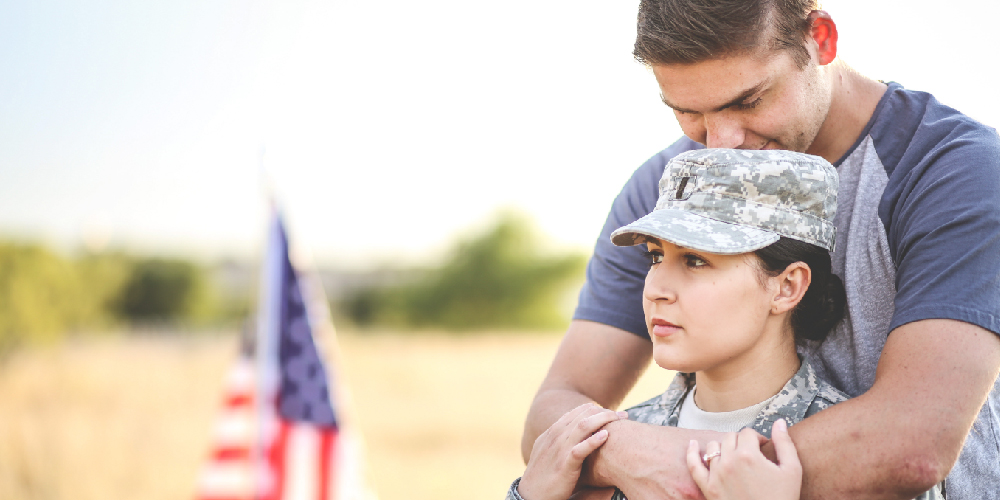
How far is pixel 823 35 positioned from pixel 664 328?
1.16 m

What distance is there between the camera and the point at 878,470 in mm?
2080

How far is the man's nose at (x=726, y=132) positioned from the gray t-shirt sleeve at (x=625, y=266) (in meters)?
0.42

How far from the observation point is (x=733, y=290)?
234 centimetres

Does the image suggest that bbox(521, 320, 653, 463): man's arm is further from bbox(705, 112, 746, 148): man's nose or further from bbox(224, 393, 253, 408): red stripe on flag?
bbox(224, 393, 253, 408): red stripe on flag

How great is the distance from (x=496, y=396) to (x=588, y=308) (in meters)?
14.3

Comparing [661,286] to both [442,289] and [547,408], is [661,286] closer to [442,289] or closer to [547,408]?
[547,408]

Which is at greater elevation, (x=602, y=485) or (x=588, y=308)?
(x=588, y=308)

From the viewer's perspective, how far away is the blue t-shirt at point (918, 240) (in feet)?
7.25

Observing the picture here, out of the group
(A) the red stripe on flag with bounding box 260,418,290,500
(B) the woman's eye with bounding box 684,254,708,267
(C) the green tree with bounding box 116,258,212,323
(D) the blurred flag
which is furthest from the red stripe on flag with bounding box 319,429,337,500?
(C) the green tree with bounding box 116,258,212,323

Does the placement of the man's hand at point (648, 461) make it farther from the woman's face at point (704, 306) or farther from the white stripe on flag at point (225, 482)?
the white stripe on flag at point (225, 482)

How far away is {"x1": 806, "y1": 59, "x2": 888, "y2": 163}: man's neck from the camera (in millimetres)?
2734

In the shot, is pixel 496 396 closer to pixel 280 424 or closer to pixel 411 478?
pixel 411 478

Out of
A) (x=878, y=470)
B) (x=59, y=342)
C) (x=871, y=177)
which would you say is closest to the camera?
(x=878, y=470)

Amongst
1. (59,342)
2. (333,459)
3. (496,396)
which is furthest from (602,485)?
(59,342)
